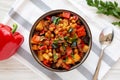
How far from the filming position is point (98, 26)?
1526 millimetres

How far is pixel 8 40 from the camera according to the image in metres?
1.47

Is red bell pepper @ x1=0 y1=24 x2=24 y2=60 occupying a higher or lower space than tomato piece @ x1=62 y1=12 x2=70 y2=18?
lower

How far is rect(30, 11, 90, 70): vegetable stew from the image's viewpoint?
147cm

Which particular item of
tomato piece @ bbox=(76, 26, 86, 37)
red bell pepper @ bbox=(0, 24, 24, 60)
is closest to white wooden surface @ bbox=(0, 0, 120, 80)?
red bell pepper @ bbox=(0, 24, 24, 60)

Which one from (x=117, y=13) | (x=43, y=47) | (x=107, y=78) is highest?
(x=117, y=13)

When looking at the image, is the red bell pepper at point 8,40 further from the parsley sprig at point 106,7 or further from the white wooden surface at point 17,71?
the parsley sprig at point 106,7

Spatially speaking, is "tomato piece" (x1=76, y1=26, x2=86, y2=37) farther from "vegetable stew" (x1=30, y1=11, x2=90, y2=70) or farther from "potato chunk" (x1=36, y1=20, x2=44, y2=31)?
"potato chunk" (x1=36, y1=20, x2=44, y2=31)

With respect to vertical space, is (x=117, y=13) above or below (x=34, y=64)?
above

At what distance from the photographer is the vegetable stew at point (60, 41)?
57.7 inches

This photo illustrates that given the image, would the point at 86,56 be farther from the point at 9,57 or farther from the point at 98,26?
the point at 9,57

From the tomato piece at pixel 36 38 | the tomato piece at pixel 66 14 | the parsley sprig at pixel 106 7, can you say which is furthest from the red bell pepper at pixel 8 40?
the parsley sprig at pixel 106 7

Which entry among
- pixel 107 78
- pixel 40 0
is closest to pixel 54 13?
pixel 40 0

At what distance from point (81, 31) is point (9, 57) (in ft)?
0.90

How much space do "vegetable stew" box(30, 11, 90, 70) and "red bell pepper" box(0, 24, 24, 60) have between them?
52 millimetres
